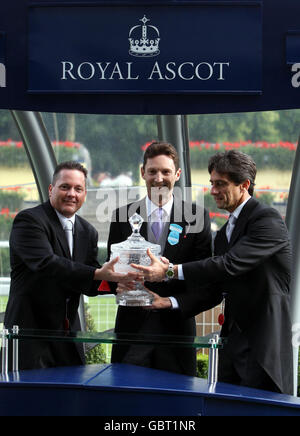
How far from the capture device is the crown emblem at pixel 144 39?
534 cm

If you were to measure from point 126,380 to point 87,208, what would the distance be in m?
5.21

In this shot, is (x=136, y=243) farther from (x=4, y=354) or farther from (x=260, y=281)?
(x=4, y=354)

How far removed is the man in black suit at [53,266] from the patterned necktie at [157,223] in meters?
0.42

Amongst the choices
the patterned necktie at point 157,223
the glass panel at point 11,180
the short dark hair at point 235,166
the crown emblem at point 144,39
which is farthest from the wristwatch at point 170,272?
the glass panel at point 11,180

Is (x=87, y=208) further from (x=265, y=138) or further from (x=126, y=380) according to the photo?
(x=126, y=380)

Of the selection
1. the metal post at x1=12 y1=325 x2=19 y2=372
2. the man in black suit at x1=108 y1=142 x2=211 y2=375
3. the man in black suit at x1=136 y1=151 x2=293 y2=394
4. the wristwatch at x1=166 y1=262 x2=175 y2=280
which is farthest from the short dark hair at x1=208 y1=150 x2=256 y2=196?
the metal post at x1=12 y1=325 x2=19 y2=372

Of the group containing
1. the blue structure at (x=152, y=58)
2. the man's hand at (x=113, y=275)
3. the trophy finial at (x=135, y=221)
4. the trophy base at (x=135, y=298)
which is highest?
the blue structure at (x=152, y=58)

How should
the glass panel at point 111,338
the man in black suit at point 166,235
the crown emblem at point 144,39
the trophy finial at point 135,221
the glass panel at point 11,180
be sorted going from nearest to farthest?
the glass panel at point 111,338 → the trophy finial at point 135,221 → the man in black suit at point 166,235 → the crown emblem at point 144,39 → the glass panel at point 11,180

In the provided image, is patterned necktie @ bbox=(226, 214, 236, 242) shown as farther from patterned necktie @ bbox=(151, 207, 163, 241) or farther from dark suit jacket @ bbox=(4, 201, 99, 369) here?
dark suit jacket @ bbox=(4, 201, 99, 369)

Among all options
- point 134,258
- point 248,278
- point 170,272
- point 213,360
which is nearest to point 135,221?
point 134,258

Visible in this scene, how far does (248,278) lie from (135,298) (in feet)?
2.36

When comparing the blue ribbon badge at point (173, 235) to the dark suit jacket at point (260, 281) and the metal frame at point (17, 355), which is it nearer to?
the dark suit jacket at point (260, 281)

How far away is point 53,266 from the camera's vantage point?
490 cm

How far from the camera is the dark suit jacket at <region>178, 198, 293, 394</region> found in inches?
181
